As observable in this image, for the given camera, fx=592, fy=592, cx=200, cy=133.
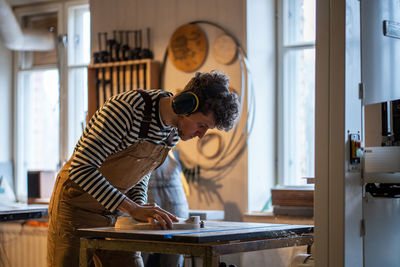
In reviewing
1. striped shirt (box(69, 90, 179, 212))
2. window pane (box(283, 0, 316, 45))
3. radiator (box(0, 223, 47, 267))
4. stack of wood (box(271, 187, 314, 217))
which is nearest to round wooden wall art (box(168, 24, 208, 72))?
window pane (box(283, 0, 316, 45))

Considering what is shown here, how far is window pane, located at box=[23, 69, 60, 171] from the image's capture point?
580 centimetres

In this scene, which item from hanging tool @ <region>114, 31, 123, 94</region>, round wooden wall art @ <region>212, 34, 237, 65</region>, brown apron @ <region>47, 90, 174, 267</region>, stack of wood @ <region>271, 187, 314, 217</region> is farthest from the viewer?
hanging tool @ <region>114, 31, 123, 94</region>

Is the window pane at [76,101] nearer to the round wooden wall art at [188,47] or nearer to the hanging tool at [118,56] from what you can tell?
the hanging tool at [118,56]

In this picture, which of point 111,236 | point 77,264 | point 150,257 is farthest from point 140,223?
point 150,257

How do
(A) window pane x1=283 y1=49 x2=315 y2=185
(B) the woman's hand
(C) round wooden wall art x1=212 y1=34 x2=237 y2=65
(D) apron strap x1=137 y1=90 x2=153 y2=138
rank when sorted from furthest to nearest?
(A) window pane x1=283 y1=49 x2=315 y2=185
(C) round wooden wall art x1=212 y1=34 x2=237 y2=65
(D) apron strap x1=137 y1=90 x2=153 y2=138
(B) the woman's hand

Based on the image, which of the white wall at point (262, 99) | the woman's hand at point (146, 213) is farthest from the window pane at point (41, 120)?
the woman's hand at point (146, 213)

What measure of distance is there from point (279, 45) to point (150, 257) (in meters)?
1.85

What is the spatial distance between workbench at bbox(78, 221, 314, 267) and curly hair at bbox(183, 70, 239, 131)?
0.43 metres

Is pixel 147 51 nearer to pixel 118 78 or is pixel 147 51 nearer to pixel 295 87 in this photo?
pixel 118 78

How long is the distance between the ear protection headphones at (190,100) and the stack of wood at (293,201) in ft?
6.17

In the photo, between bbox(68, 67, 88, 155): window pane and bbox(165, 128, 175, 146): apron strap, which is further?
bbox(68, 67, 88, 155): window pane

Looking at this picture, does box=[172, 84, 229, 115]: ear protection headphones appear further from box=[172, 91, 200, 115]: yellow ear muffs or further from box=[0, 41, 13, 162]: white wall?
box=[0, 41, 13, 162]: white wall

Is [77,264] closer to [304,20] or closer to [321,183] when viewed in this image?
[321,183]

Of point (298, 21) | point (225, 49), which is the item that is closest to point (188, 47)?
point (225, 49)
